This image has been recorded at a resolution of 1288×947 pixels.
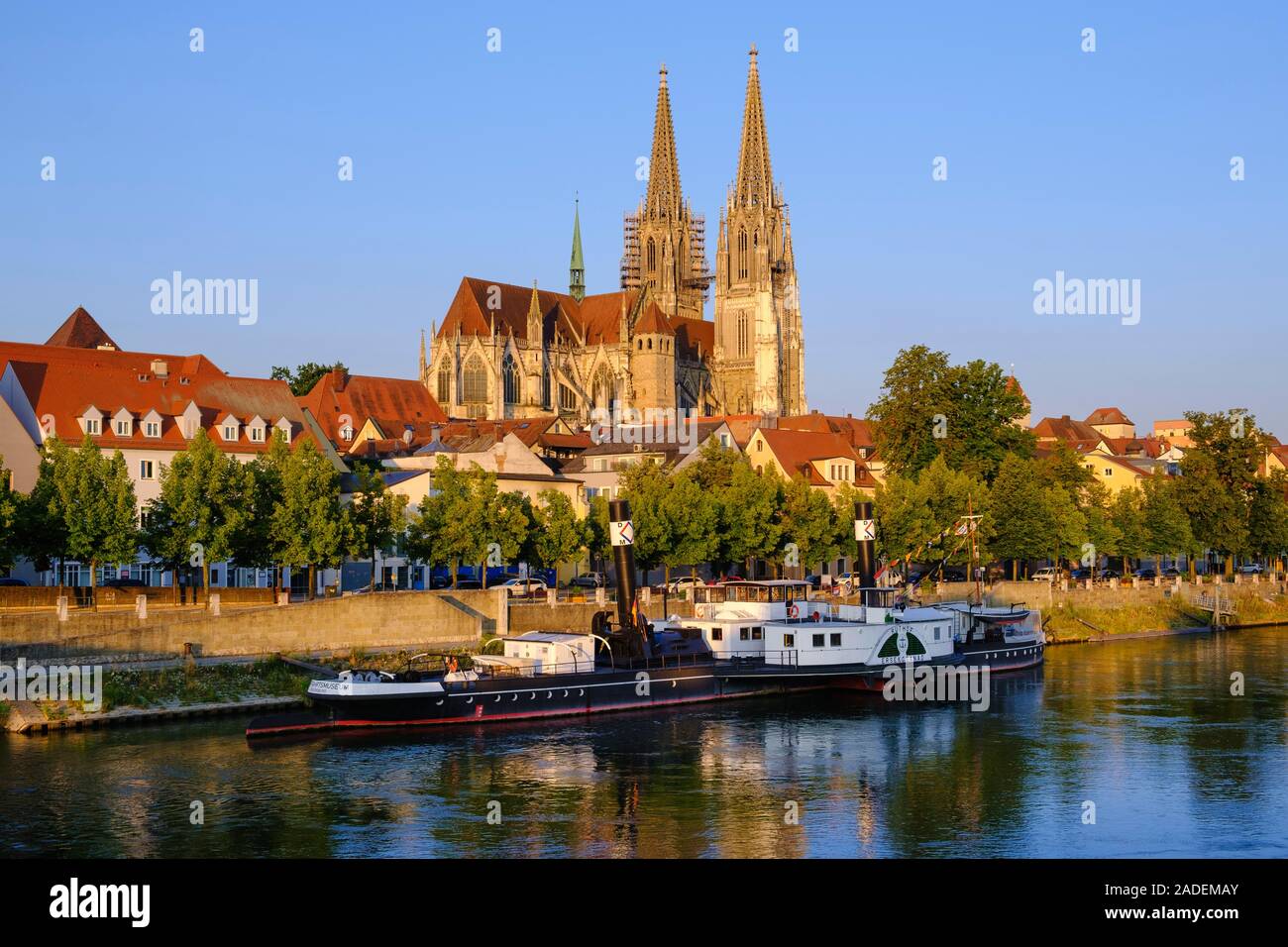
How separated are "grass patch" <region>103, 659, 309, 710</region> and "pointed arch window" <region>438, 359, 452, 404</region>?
103m

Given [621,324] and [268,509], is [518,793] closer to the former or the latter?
[268,509]

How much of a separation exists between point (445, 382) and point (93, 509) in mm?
100258

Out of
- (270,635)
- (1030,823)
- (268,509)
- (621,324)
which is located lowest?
(1030,823)

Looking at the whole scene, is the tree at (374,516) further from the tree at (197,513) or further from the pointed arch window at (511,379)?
the pointed arch window at (511,379)

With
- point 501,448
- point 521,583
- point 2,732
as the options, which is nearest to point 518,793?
point 2,732

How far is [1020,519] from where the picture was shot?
91.2 metres

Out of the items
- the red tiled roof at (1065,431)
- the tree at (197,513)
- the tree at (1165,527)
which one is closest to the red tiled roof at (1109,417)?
the red tiled roof at (1065,431)

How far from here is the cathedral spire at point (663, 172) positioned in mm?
196500

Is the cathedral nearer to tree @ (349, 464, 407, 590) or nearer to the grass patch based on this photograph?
tree @ (349, 464, 407, 590)

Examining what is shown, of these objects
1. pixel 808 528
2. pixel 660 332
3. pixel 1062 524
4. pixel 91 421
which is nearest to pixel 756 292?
pixel 660 332

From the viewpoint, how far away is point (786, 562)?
79125 mm
